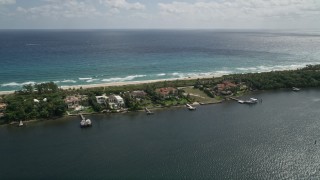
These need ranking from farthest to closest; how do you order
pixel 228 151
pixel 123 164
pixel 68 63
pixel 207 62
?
pixel 207 62, pixel 68 63, pixel 228 151, pixel 123 164

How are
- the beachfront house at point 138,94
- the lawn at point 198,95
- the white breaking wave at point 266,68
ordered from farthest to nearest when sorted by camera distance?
the white breaking wave at point 266,68, the lawn at point 198,95, the beachfront house at point 138,94

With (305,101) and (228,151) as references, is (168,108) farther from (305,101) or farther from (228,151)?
(305,101)

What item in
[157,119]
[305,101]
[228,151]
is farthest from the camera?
[305,101]

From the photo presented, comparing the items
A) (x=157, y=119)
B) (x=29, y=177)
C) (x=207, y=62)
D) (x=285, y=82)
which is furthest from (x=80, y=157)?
(x=207, y=62)

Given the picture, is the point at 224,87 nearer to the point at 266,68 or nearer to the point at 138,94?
the point at 138,94

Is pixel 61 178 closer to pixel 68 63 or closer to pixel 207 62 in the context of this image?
pixel 68 63

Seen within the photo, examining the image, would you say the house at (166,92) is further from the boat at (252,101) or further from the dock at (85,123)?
the dock at (85,123)

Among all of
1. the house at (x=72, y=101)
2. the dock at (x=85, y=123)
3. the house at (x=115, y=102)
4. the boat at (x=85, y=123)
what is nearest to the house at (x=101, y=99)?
the house at (x=115, y=102)

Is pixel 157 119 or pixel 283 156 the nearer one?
pixel 283 156
